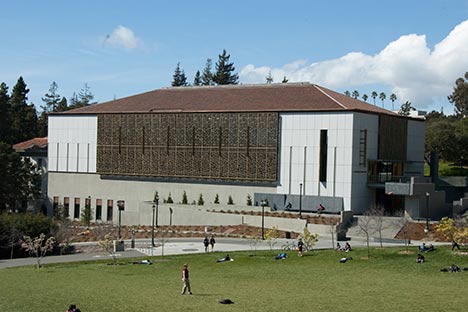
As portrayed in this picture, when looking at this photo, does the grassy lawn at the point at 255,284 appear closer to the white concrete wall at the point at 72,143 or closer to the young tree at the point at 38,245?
the young tree at the point at 38,245

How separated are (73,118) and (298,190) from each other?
3124 centimetres

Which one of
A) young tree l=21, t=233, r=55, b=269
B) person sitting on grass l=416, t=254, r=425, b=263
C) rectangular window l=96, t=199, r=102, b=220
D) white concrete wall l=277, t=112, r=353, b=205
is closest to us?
person sitting on grass l=416, t=254, r=425, b=263

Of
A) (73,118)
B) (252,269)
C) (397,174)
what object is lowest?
(252,269)

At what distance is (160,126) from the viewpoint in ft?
262

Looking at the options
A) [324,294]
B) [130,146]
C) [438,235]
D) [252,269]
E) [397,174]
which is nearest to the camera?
[324,294]

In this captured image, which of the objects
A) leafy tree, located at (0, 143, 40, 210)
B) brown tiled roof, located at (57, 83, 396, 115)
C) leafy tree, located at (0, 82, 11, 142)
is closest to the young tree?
brown tiled roof, located at (57, 83, 396, 115)

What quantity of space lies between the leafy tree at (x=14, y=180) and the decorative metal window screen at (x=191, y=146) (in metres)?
11.5

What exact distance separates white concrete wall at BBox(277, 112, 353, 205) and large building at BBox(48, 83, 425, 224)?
0.33 feet

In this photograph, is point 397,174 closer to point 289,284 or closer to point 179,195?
point 179,195

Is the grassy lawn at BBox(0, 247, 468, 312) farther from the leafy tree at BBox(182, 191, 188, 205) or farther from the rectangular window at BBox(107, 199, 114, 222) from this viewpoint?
the rectangular window at BBox(107, 199, 114, 222)

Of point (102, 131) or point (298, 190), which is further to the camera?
point (102, 131)

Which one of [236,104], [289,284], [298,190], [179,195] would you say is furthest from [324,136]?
[289,284]

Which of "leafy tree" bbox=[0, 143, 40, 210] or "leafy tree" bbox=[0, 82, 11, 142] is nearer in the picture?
"leafy tree" bbox=[0, 143, 40, 210]

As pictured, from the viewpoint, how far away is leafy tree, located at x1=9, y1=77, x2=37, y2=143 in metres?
120
